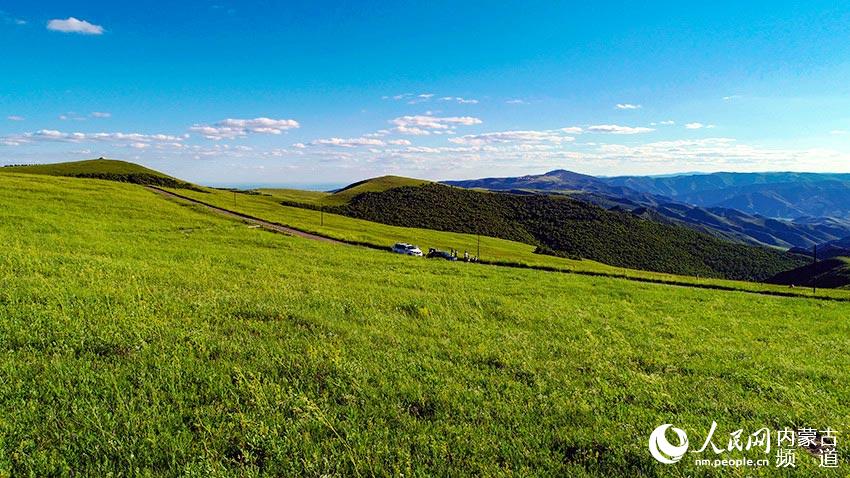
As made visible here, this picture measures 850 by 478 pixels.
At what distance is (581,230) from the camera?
172 metres

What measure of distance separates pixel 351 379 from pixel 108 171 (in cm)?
18312

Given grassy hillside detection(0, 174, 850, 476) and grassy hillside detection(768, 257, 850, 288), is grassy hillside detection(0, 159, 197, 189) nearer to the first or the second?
grassy hillside detection(0, 174, 850, 476)

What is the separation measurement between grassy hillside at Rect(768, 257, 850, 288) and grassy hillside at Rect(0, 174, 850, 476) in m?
146

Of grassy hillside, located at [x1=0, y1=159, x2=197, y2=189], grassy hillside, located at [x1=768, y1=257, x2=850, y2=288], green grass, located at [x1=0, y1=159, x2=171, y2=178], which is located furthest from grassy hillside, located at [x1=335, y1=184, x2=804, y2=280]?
green grass, located at [x1=0, y1=159, x2=171, y2=178]

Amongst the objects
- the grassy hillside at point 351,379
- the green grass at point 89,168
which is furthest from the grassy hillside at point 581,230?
the grassy hillside at point 351,379

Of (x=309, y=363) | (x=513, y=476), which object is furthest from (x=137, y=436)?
(x=513, y=476)

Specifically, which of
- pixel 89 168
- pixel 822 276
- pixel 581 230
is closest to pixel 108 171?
pixel 89 168

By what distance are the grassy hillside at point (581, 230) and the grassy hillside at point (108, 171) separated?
59990 mm

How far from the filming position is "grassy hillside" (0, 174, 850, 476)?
6105 millimetres

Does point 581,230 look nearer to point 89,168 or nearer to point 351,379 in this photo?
point 351,379

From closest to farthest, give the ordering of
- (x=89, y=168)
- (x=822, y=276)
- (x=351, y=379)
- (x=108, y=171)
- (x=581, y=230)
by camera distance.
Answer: (x=351, y=379)
(x=822, y=276)
(x=108, y=171)
(x=89, y=168)
(x=581, y=230)

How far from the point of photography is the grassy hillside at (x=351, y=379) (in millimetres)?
6105

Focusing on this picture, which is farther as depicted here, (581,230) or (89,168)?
(581,230)

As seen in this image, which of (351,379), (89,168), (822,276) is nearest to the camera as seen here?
(351,379)
